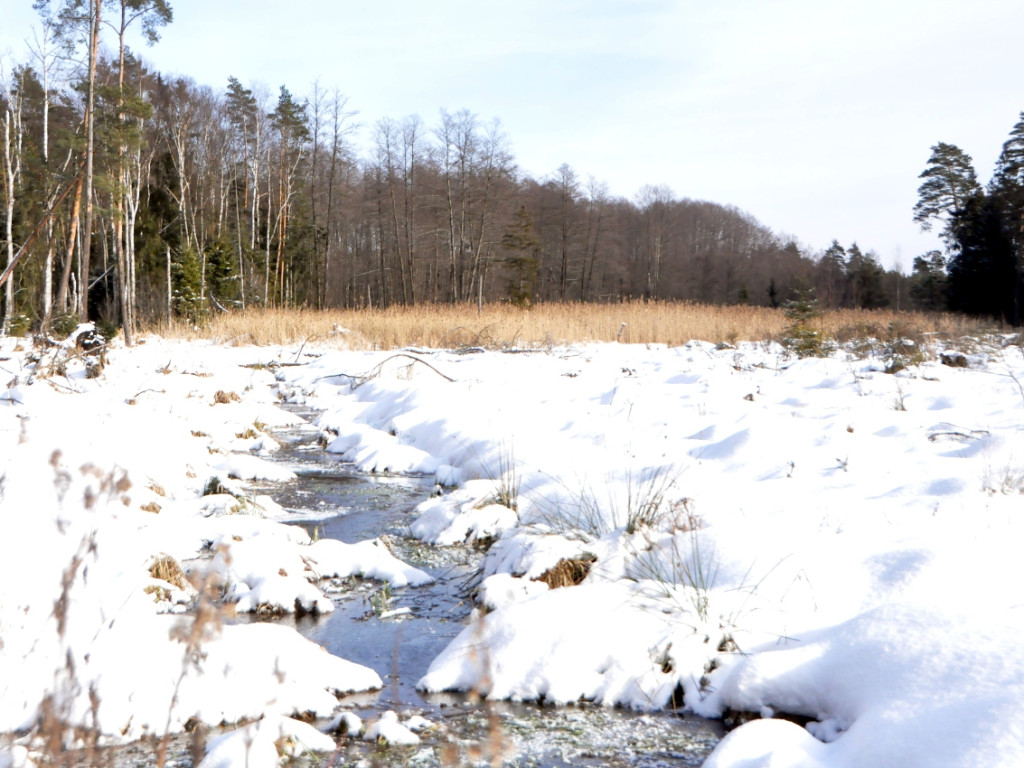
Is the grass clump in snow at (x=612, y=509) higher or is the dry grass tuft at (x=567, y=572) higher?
the grass clump in snow at (x=612, y=509)

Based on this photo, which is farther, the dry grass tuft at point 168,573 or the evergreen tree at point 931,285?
the evergreen tree at point 931,285

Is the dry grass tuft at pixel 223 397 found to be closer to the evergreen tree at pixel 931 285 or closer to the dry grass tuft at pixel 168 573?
the dry grass tuft at pixel 168 573

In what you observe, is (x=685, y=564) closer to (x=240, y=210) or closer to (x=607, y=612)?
(x=607, y=612)

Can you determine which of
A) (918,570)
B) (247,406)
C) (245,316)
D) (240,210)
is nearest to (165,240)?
(240,210)

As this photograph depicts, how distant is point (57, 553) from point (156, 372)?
7810 mm

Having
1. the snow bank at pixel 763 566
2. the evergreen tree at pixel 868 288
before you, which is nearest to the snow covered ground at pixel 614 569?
the snow bank at pixel 763 566

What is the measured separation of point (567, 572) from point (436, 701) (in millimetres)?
934

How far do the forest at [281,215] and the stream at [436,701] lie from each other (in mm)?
8091

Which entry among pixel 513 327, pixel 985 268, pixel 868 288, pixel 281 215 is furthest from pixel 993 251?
pixel 281 215

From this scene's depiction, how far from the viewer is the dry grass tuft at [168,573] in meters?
3.18

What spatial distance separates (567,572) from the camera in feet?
10.4

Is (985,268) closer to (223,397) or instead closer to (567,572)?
(223,397)

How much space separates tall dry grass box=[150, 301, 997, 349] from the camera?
1473 cm

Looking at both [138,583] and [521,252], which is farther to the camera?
[521,252]
